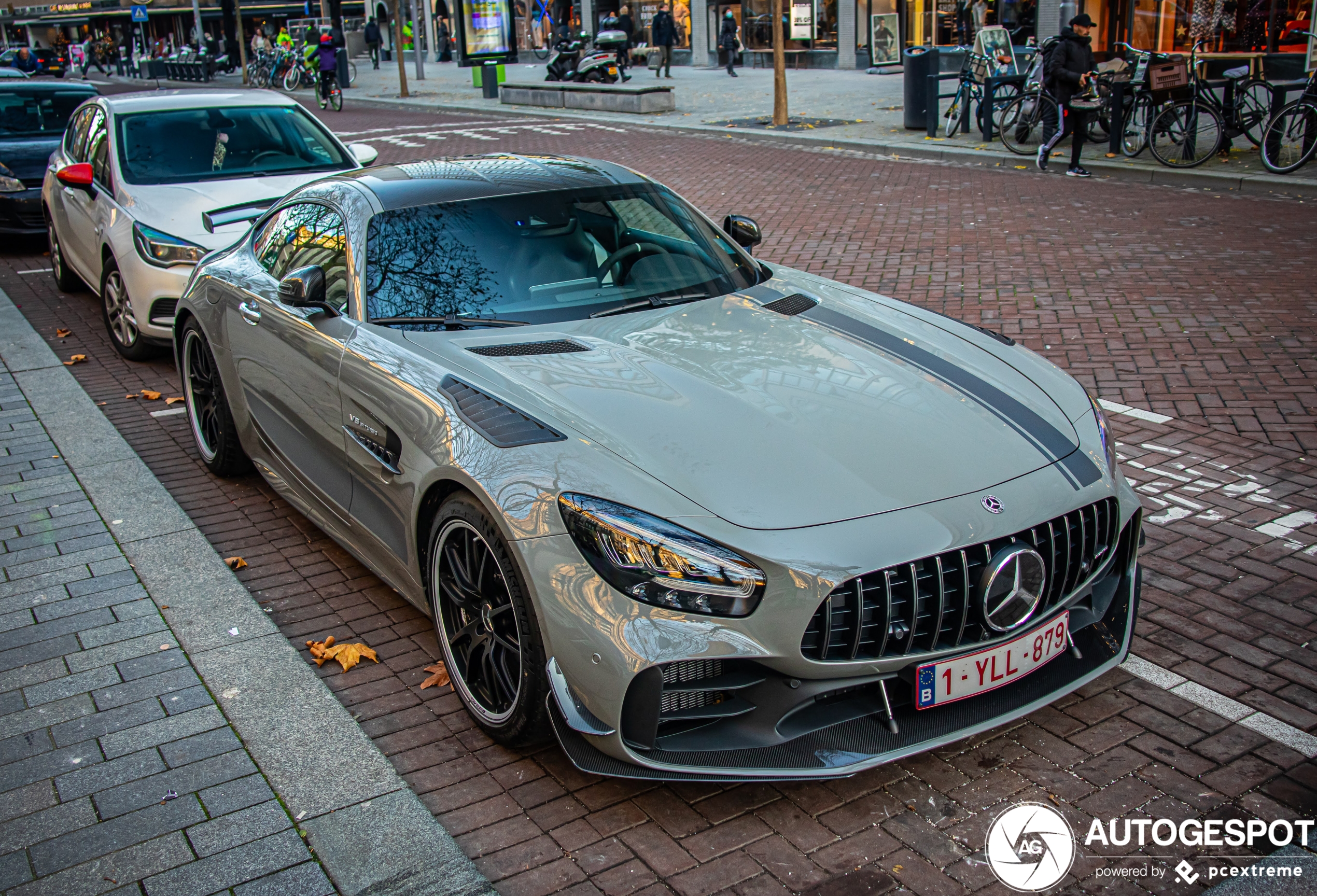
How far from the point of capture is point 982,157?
1536 cm

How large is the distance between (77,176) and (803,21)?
28107 mm

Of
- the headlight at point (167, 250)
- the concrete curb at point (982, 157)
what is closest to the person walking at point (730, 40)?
the concrete curb at point (982, 157)

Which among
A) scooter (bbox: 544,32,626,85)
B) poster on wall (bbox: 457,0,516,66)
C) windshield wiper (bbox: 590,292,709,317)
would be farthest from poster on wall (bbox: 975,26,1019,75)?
poster on wall (bbox: 457,0,516,66)

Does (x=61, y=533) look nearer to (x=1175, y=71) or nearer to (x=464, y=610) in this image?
(x=464, y=610)

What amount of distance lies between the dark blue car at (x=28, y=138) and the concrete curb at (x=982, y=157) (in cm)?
868

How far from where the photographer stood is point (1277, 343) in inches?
280

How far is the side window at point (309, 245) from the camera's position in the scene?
4293mm

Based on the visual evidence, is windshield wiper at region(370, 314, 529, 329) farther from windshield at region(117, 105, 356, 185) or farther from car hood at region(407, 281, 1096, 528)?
windshield at region(117, 105, 356, 185)

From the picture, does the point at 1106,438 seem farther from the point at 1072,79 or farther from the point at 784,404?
the point at 1072,79

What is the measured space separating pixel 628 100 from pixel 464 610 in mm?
21825

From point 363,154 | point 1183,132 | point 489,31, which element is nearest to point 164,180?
point 363,154

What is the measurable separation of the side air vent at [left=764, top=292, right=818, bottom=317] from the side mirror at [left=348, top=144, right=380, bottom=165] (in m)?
5.41

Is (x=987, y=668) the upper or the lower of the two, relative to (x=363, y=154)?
lower

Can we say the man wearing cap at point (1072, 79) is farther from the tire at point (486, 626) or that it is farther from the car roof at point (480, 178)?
the tire at point (486, 626)
